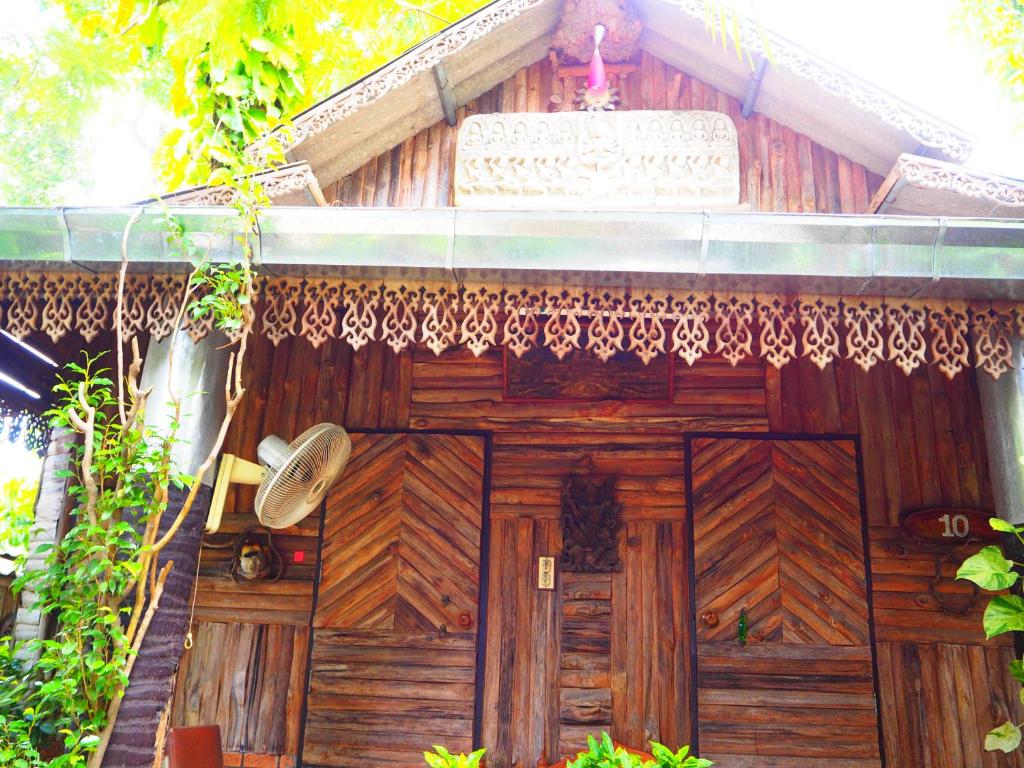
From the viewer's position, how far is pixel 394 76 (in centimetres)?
513

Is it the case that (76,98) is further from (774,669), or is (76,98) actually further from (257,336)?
(774,669)

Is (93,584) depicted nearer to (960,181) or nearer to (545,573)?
(545,573)

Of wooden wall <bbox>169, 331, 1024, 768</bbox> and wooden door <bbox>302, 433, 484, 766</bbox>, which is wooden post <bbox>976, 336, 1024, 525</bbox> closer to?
wooden wall <bbox>169, 331, 1024, 768</bbox>

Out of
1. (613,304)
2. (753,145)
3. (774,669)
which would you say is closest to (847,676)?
(774,669)

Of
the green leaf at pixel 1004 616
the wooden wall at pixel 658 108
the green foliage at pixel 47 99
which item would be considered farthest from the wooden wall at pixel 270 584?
the green foliage at pixel 47 99

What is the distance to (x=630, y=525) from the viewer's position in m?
Result: 5.86

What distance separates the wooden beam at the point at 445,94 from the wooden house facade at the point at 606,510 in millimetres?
18

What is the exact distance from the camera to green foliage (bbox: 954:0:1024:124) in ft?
36.1

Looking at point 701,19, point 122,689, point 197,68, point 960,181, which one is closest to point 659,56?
point 701,19

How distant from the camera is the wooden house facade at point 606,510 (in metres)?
5.28

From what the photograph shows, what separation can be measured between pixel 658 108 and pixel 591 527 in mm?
2849

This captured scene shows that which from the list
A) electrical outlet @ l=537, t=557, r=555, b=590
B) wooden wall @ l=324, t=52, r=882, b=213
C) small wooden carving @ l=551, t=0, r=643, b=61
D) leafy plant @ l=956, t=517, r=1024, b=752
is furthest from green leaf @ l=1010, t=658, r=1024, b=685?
small wooden carving @ l=551, t=0, r=643, b=61

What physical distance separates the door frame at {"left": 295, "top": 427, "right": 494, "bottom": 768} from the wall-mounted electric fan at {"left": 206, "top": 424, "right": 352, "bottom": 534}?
70 cm

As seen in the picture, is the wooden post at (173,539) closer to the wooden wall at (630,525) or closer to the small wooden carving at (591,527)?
the wooden wall at (630,525)
